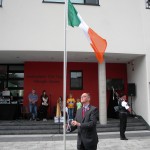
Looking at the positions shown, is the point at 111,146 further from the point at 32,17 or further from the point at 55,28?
the point at 32,17

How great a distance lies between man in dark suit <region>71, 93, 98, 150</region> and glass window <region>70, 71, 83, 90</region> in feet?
32.4

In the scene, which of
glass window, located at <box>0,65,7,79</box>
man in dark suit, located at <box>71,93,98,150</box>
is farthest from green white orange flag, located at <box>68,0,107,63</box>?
glass window, located at <box>0,65,7,79</box>

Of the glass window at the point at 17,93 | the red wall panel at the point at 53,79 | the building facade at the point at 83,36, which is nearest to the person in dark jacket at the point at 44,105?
the red wall panel at the point at 53,79

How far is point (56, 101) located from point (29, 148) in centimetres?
640

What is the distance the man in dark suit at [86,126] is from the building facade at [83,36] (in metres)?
6.90

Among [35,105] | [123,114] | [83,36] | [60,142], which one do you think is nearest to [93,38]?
[123,114]

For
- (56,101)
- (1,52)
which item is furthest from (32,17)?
(56,101)

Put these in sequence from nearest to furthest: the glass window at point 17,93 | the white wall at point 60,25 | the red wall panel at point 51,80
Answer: the white wall at point 60,25 < the red wall panel at point 51,80 < the glass window at point 17,93

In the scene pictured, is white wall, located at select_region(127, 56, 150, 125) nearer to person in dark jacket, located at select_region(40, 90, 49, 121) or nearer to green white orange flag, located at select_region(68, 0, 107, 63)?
person in dark jacket, located at select_region(40, 90, 49, 121)

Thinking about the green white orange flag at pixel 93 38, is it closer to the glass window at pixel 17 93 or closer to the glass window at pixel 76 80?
the glass window at pixel 76 80

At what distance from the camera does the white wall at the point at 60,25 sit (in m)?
11.2

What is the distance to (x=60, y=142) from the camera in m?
9.12

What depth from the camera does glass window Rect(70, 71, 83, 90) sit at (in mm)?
14759

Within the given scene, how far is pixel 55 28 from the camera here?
11492mm
